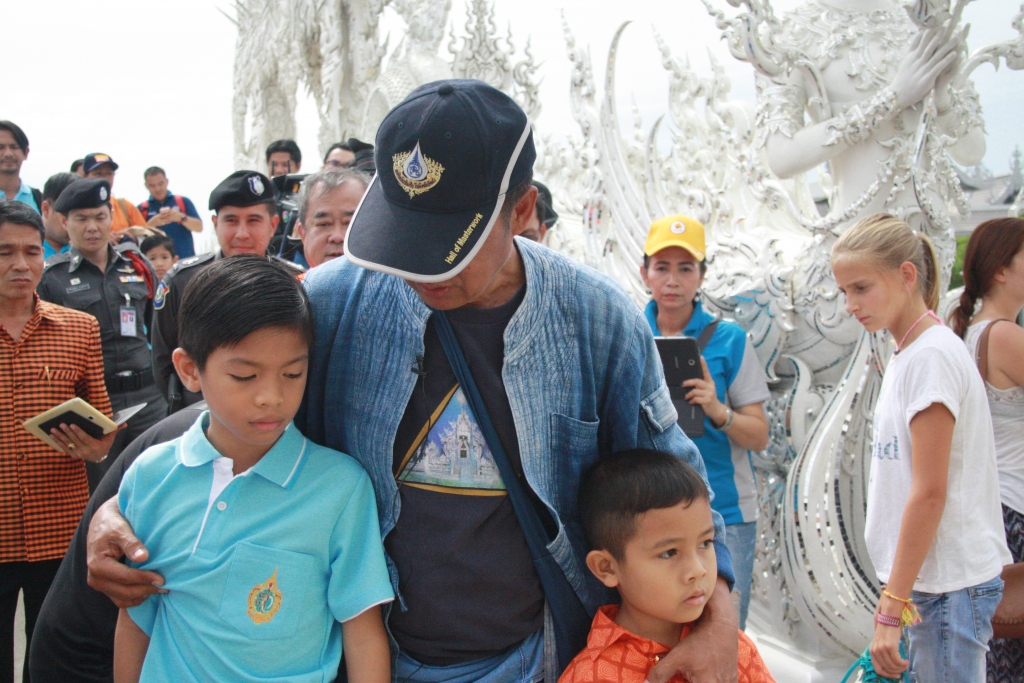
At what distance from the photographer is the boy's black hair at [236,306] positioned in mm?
1140

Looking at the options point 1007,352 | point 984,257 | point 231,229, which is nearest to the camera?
point 1007,352

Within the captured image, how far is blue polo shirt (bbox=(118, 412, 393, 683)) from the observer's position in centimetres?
112

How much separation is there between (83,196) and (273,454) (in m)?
2.67

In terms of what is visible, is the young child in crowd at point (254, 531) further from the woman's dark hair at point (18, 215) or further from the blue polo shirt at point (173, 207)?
the blue polo shirt at point (173, 207)

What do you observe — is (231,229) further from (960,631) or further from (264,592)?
(960,631)

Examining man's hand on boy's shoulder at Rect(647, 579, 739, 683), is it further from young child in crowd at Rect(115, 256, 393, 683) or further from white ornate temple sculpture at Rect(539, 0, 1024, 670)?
white ornate temple sculpture at Rect(539, 0, 1024, 670)

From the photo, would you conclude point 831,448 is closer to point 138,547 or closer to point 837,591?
point 837,591

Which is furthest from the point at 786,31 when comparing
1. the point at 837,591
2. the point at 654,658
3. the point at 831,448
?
the point at 654,658

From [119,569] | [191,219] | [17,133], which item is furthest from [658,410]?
[191,219]

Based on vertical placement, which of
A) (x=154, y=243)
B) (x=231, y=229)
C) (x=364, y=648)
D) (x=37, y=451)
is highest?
(x=231, y=229)

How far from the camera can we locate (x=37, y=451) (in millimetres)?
2396

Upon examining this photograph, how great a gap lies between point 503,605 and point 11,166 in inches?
152

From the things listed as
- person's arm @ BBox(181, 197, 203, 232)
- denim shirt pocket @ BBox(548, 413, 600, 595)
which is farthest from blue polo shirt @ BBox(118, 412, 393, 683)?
person's arm @ BBox(181, 197, 203, 232)

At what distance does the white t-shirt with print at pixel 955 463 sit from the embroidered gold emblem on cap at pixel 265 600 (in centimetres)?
149
